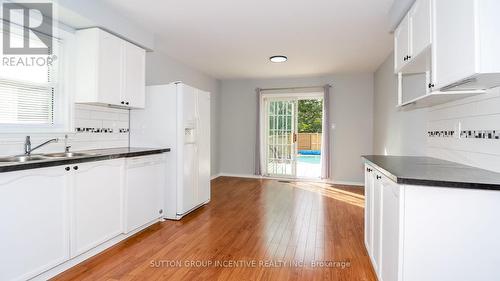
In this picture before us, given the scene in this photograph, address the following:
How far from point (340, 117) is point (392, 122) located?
6.18ft

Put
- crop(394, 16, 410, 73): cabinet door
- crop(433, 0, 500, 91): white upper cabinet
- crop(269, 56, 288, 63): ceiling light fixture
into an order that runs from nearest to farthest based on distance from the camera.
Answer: crop(433, 0, 500, 91): white upper cabinet < crop(394, 16, 410, 73): cabinet door < crop(269, 56, 288, 63): ceiling light fixture

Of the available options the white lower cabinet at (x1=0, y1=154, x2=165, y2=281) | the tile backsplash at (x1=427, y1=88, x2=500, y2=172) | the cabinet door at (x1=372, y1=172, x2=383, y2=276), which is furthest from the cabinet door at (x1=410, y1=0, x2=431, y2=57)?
the white lower cabinet at (x1=0, y1=154, x2=165, y2=281)

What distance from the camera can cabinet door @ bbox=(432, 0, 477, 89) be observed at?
4.32 feet

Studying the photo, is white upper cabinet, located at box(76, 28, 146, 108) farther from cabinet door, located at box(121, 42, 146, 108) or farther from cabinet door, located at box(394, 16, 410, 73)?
cabinet door, located at box(394, 16, 410, 73)

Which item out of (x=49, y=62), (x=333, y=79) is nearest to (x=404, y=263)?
(x=49, y=62)

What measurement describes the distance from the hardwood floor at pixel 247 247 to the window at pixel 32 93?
1.40 m

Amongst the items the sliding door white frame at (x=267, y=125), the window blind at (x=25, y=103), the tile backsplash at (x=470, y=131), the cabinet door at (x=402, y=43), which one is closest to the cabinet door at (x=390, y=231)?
the tile backsplash at (x=470, y=131)

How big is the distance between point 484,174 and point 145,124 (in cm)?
344

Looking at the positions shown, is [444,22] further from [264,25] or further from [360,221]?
[360,221]

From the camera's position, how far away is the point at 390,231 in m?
1.63

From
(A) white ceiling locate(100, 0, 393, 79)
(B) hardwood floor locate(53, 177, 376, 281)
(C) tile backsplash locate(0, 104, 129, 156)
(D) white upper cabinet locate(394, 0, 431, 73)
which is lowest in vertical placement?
(B) hardwood floor locate(53, 177, 376, 281)

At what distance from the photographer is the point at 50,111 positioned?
267 centimetres

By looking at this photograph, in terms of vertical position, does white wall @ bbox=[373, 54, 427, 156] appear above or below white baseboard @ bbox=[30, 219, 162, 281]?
above

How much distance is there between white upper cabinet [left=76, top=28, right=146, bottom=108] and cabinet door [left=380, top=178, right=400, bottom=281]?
2.79m
